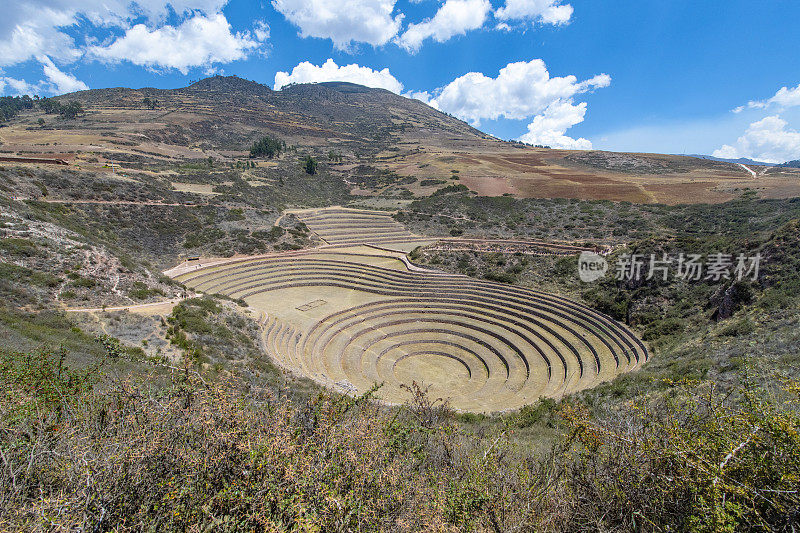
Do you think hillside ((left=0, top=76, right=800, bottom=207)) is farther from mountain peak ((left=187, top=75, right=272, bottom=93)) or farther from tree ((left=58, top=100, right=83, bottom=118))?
mountain peak ((left=187, top=75, right=272, bottom=93))

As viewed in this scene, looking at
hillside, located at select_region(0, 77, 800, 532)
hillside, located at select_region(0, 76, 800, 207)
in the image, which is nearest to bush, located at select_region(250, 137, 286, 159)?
hillside, located at select_region(0, 76, 800, 207)

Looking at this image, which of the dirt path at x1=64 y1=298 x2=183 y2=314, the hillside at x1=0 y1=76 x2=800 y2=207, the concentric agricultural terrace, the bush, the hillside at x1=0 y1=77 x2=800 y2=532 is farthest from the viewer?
the bush

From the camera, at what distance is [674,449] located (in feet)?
15.1

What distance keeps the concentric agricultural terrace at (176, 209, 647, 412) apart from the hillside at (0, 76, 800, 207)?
81.0 ft

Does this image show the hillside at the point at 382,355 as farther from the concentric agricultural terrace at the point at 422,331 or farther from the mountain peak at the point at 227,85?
the mountain peak at the point at 227,85

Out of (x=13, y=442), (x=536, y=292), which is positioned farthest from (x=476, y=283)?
(x=13, y=442)

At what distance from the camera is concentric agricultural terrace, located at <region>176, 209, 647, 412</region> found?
1622cm

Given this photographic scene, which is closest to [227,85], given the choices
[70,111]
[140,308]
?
[70,111]

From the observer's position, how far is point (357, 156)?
298ft

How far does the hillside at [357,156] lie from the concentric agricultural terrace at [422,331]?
2470 cm

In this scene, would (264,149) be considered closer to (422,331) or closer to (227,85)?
(422,331)

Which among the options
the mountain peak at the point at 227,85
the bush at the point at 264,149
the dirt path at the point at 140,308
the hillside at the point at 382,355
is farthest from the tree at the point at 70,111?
the dirt path at the point at 140,308

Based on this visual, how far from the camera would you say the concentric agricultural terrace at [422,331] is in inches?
639

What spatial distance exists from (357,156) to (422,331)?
7852 cm
